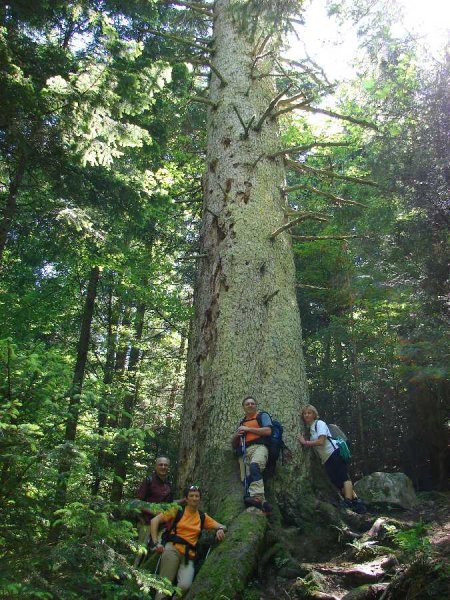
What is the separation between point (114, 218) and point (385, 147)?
213 inches

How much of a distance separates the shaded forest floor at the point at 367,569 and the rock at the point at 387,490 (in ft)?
4.46

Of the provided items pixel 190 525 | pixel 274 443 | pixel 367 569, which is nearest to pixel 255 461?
pixel 274 443

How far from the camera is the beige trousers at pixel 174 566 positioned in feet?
13.8

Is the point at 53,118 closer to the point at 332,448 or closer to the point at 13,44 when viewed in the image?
the point at 13,44

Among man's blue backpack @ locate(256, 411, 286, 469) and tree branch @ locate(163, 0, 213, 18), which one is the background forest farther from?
man's blue backpack @ locate(256, 411, 286, 469)

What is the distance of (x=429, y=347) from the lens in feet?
25.3

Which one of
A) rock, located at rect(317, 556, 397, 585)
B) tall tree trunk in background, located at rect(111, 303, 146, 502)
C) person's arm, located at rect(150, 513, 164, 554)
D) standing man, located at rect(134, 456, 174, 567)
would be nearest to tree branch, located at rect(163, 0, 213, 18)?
tall tree trunk in background, located at rect(111, 303, 146, 502)

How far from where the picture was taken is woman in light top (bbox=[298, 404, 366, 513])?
17.5 ft

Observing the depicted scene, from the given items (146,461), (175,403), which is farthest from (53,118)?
(175,403)

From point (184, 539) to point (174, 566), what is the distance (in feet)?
0.80

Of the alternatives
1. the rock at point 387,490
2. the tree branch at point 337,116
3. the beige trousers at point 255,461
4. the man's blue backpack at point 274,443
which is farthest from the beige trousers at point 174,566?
the tree branch at point 337,116

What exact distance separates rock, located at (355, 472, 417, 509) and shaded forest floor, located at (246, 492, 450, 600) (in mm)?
1359

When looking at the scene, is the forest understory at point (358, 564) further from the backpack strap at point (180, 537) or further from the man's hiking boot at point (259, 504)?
the backpack strap at point (180, 537)

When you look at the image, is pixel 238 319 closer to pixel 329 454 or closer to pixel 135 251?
pixel 329 454
